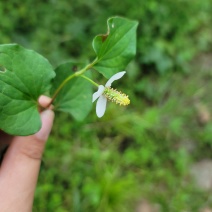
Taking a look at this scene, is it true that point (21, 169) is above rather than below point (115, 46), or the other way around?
below

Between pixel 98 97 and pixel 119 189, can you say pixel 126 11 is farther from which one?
pixel 98 97

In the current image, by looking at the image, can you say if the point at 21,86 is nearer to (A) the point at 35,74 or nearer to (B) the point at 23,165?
(A) the point at 35,74

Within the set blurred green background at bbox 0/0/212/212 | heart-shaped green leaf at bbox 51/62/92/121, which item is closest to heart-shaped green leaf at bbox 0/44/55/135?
heart-shaped green leaf at bbox 51/62/92/121

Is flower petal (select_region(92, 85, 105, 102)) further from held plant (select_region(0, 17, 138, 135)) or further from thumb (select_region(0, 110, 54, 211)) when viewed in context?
thumb (select_region(0, 110, 54, 211))

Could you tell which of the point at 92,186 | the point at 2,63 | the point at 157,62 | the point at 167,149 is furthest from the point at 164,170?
the point at 2,63

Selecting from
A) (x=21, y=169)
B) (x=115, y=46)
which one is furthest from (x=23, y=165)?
(x=115, y=46)

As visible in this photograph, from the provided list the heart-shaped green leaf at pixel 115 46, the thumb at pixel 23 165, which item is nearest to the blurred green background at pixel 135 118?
the thumb at pixel 23 165
